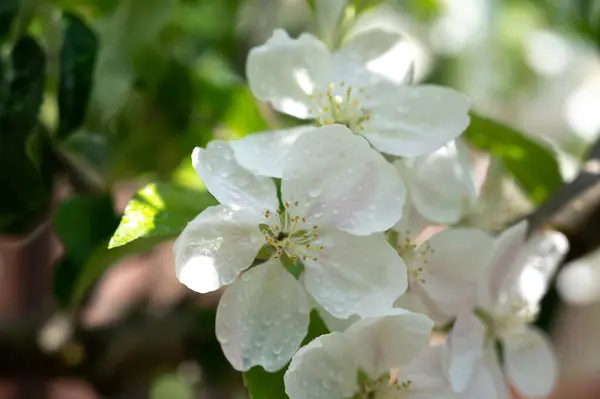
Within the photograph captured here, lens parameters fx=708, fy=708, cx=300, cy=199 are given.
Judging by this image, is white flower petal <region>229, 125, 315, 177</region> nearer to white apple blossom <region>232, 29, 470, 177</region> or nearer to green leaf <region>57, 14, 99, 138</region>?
white apple blossom <region>232, 29, 470, 177</region>

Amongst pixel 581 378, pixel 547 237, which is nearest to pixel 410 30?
pixel 581 378

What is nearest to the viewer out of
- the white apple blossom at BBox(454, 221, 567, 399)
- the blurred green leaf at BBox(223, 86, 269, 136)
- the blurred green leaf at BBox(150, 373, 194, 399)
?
the white apple blossom at BBox(454, 221, 567, 399)

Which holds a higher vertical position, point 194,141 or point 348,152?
point 348,152

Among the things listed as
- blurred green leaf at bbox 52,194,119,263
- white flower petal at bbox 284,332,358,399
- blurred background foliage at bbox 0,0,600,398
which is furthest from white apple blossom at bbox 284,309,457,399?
blurred green leaf at bbox 52,194,119,263

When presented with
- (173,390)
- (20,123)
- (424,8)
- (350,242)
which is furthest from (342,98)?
(173,390)

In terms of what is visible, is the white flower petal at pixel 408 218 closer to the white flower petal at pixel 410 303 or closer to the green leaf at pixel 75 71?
the white flower petal at pixel 410 303

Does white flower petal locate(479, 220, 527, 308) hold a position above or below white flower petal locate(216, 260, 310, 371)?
below

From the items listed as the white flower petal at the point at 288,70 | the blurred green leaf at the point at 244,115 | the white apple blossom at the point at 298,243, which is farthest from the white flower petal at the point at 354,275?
the blurred green leaf at the point at 244,115

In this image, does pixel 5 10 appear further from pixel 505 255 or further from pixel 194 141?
pixel 505 255
